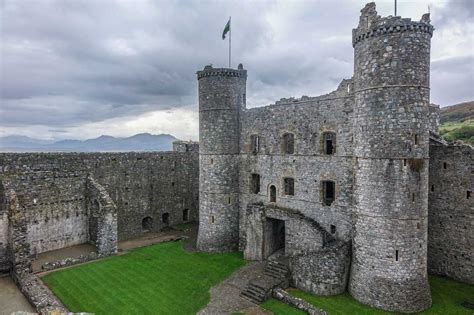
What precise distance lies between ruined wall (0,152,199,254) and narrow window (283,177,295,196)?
1084 centimetres

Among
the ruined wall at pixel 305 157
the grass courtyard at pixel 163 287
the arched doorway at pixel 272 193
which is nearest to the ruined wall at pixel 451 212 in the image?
the grass courtyard at pixel 163 287

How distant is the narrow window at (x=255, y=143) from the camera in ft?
75.0

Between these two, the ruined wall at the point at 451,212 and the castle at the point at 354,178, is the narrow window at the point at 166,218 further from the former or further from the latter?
the ruined wall at the point at 451,212

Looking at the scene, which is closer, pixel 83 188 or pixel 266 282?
pixel 266 282

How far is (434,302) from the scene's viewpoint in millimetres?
15250

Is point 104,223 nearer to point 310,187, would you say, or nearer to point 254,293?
point 254,293

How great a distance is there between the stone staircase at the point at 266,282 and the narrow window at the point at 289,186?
4.25m

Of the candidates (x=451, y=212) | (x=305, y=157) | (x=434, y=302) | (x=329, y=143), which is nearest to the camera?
(x=434, y=302)

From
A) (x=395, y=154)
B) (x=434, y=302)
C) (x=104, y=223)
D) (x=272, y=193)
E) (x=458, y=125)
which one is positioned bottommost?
(x=434, y=302)

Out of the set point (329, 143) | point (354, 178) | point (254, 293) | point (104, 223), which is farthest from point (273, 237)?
point (104, 223)

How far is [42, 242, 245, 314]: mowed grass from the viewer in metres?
15.5

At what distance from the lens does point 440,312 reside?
1445cm

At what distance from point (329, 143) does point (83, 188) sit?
16.1 metres

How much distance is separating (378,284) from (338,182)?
540 cm
